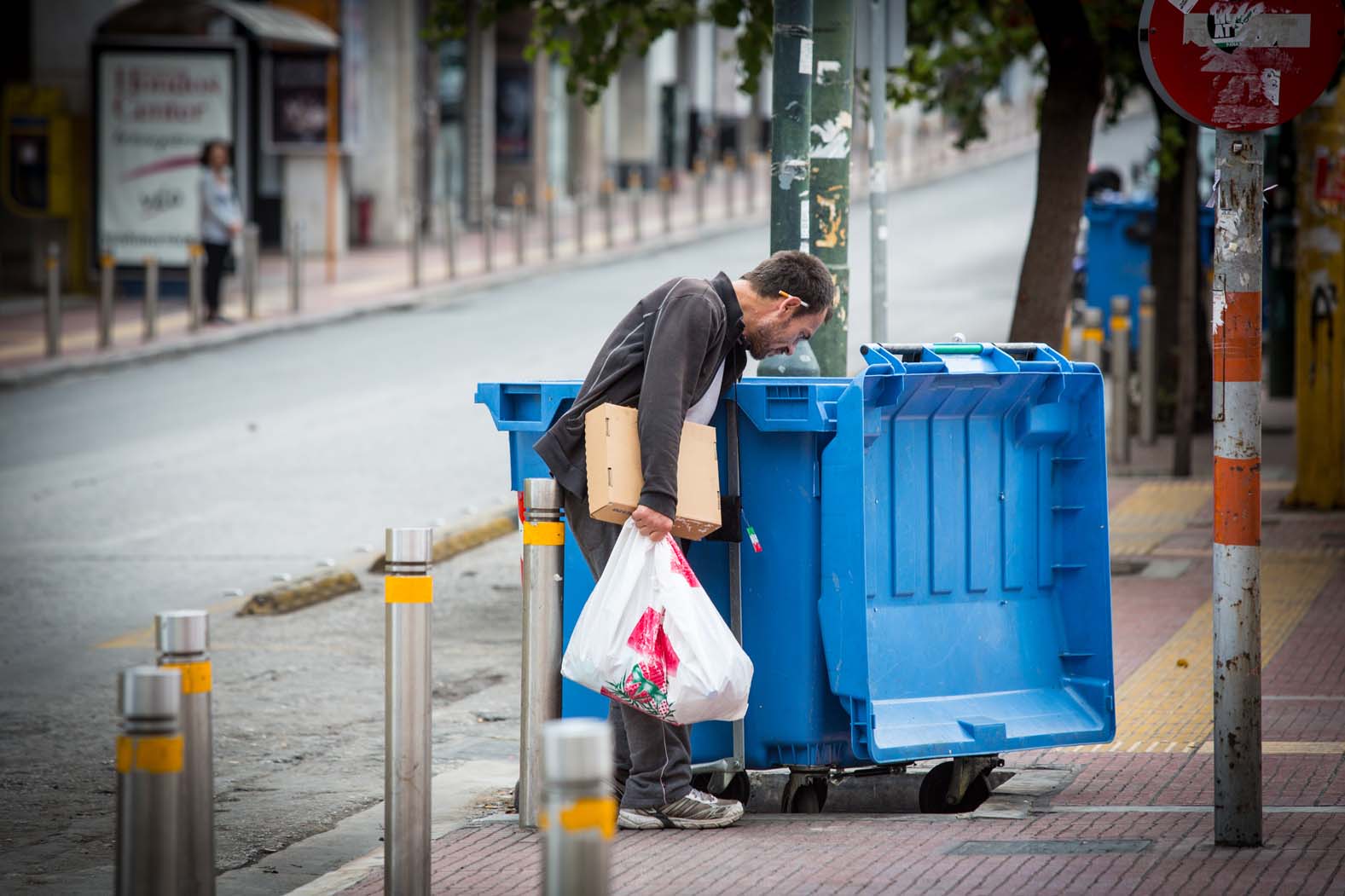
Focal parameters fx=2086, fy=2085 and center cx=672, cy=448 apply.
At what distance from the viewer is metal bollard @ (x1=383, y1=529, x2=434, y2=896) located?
5.04m

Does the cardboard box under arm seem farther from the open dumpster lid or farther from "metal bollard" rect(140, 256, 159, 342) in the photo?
"metal bollard" rect(140, 256, 159, 342)

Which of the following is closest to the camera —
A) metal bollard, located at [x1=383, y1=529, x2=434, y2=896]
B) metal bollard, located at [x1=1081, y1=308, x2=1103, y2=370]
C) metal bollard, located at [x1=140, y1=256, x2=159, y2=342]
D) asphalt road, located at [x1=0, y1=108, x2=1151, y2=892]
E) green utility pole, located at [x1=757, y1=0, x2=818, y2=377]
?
metal bollard, located at [x1=383, y1=529, x2=434, y2=896]

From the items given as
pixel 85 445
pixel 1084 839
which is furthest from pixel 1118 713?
pixel 85 445

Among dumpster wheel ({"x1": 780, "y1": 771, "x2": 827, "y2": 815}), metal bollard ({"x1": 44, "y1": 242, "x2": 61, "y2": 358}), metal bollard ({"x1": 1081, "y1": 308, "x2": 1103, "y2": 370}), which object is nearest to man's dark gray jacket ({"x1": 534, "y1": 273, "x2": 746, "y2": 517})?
dumpster wheel ({"x1": 780, "y1": 771, "x2": 827, "y2": 815})

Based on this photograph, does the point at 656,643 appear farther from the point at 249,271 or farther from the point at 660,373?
the point at 249,271

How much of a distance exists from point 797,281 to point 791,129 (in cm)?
223

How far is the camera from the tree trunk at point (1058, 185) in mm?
11625

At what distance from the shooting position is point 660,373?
5836 millimetres

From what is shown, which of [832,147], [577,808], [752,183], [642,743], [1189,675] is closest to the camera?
[577,808]

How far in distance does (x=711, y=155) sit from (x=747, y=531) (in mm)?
45280

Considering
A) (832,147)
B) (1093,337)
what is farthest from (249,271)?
(832,147)

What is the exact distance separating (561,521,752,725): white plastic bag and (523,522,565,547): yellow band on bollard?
7.3 inches

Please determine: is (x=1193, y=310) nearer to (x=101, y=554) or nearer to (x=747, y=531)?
(x=101, y=554)

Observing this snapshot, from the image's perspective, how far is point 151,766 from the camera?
400cm
